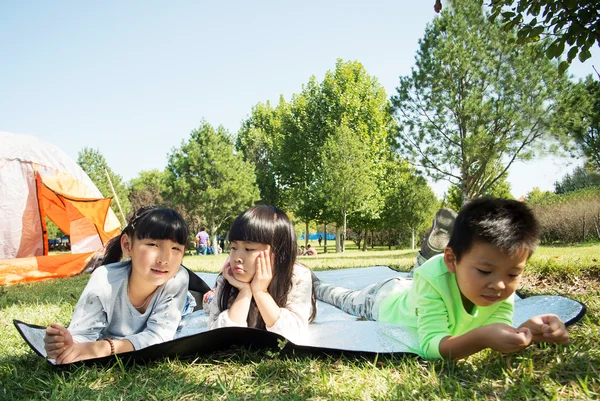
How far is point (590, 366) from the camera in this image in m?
1.90

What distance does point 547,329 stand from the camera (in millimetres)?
1890

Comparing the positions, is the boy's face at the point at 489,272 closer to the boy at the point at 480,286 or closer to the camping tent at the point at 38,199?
the boy at the point at 480,286

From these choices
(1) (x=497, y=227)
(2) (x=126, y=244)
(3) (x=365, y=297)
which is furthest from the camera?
(3) (x=365, y=297)

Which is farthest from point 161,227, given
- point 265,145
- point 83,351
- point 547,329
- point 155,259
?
point 265,145

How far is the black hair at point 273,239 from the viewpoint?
2523 millimetres

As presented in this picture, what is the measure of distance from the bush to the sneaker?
13.8 m

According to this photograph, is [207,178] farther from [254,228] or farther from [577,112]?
[254,228]

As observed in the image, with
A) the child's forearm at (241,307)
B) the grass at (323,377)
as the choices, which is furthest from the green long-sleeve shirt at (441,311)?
the child's forearm at (241,307)

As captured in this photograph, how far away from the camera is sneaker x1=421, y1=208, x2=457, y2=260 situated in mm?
4203

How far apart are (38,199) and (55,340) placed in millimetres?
9166

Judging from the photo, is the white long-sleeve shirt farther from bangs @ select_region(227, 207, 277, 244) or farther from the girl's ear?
the girl's ear

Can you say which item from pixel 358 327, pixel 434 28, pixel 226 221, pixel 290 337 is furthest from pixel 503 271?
pixel 226 221

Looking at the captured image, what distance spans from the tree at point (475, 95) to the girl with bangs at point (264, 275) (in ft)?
Answer: 48.0

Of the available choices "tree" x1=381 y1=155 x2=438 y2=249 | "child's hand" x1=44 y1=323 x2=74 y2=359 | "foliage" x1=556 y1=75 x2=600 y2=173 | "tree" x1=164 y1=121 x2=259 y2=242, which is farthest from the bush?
"tree" x1=164 y1=121 x2=259 y2=242
